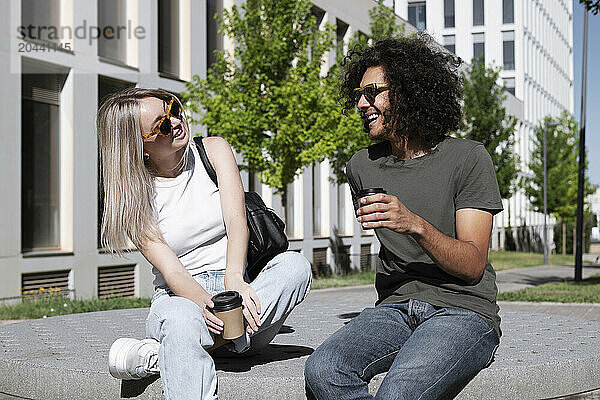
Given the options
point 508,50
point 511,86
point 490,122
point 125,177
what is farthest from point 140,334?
point 511,86

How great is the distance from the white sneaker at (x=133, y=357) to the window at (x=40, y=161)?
1095cm

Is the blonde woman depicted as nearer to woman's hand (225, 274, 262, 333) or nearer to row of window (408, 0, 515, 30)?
woman's hand (225, 274, 262, 333)

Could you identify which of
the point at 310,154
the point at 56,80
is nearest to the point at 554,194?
the point at 310,154

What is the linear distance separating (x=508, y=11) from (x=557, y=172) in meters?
15.2

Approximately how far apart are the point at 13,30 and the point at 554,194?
114 ft

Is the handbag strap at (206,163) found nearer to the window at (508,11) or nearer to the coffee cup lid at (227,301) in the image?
the coffee cup lid at (227,301)

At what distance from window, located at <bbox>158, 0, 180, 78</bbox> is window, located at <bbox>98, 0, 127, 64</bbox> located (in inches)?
49.7

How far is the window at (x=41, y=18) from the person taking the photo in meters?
13.8

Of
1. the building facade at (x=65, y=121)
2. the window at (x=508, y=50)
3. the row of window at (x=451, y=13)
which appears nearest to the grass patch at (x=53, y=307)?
the building facade at (x=65, y=121)

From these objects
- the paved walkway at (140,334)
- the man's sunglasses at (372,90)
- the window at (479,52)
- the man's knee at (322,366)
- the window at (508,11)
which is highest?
the window at (508,11)

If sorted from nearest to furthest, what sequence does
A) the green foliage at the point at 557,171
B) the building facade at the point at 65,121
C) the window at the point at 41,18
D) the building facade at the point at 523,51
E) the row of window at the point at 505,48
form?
the building facade at the point at 65,121, the window at the point at 41,18, the building facade at the point at 523,51, the row of window at the point at 505,48, the green foliage at the point at 557,171

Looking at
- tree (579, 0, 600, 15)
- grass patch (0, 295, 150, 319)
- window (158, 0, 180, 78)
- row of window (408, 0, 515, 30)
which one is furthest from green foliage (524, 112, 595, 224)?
grass patch (0, 295, 150, 319)

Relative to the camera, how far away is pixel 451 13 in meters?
18.8

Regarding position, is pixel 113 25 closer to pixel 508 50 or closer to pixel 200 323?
pixel 200 323
